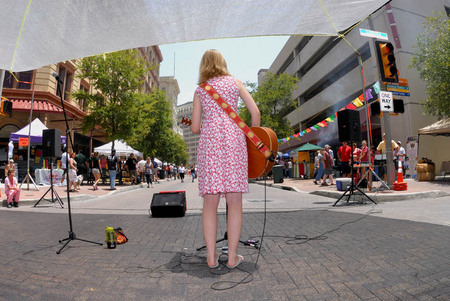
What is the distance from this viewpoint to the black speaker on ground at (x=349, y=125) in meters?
7.96

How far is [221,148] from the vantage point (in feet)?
8.82

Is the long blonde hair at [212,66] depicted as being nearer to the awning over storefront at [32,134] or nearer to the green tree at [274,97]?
the awning over storefront at [32,134]

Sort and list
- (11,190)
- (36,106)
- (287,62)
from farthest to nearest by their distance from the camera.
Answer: (287,62), (36,106), (11,190)

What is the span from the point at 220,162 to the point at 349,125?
21.1 feet

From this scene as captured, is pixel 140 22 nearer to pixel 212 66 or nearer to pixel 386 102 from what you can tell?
pixel 212 66

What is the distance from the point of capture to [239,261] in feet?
8.99

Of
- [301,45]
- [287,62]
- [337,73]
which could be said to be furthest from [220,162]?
[287,62]

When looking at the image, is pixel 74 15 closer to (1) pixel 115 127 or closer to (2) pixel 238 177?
(2) pixel 238 177

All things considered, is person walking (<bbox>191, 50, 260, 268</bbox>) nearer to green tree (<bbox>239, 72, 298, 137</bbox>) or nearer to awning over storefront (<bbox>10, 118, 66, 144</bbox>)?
awning over storefront (<bbox>10, 118, 66, 144</bbox>)

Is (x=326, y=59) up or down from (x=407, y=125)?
up

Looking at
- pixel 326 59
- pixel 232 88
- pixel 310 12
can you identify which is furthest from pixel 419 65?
pixel 232 88

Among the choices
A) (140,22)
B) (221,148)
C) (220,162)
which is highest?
(140,22)

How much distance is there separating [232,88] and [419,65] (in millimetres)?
19993

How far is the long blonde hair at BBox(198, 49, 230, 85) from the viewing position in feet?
9.41
